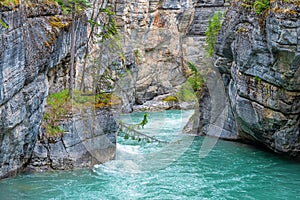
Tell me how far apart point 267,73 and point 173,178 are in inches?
188

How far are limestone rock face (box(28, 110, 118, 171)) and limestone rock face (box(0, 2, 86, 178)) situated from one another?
1.37 ft

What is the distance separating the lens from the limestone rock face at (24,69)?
9.60 metres

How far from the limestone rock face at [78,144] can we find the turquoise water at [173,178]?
343 mm

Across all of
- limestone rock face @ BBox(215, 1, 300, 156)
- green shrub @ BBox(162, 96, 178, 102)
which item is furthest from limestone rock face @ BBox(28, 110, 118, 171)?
green shrub @ BBox(162, 96, 178, 102)

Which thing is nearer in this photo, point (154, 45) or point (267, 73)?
point (267, 73)

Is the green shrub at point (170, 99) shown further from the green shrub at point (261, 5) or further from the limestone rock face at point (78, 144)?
the green shrub at point (261, 5)

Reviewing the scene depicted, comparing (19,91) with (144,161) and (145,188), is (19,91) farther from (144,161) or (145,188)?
(144,161)

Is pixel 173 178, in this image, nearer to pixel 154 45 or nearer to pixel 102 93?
pixel 102 93

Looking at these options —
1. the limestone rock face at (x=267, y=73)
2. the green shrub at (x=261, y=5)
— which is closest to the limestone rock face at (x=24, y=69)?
the limestone rock face at (x=267, y=73)

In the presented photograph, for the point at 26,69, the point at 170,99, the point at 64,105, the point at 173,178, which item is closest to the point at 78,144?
the point at 64,105

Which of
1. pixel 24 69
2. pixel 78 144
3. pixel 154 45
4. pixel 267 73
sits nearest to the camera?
pixel 24 69

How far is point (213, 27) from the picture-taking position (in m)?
20.0

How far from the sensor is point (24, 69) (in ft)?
34.5

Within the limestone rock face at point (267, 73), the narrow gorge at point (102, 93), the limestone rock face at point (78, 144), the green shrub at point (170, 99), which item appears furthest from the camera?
the green shrub at point (170, 99)
